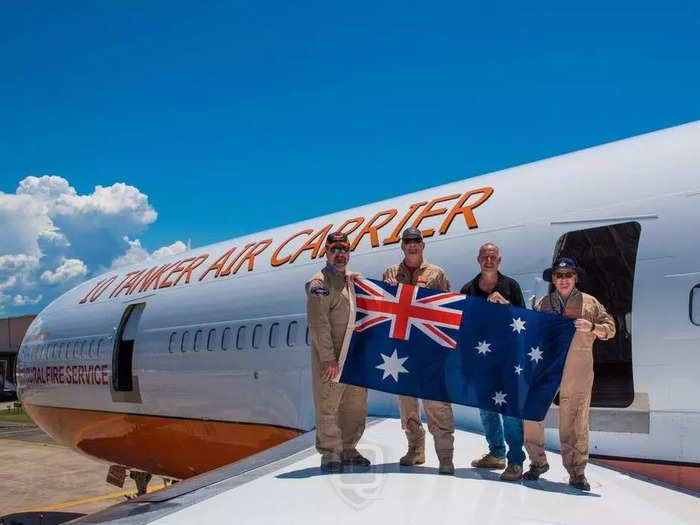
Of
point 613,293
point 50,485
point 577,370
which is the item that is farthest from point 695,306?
point 50,485

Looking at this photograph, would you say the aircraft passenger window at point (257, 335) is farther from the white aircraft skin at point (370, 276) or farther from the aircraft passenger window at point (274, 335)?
the aircraft passenger window at point (274, 335)

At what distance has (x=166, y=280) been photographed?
11711 mm

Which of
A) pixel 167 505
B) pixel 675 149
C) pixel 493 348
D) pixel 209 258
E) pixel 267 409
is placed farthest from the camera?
pixel 209 258

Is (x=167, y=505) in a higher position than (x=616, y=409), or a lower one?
lower

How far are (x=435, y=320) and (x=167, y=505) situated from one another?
2079 mm

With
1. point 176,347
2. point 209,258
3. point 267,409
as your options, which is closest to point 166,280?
point 209,258

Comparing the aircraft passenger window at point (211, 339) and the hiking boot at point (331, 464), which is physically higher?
the aircraft passenger window at point (211, 339)

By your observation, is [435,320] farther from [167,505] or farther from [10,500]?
[10,500]

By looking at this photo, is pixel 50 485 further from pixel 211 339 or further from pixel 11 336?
pixel 11 336

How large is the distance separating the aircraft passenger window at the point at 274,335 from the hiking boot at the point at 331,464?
146 inches

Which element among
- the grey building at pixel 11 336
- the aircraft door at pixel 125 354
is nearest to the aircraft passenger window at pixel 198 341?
the aircraft door at pixel 125 354

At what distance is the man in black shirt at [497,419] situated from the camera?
4.78 m

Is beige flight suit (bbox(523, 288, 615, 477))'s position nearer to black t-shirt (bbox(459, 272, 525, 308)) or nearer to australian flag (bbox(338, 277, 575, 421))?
australian flag (bbox(338, 277, 575, 421))

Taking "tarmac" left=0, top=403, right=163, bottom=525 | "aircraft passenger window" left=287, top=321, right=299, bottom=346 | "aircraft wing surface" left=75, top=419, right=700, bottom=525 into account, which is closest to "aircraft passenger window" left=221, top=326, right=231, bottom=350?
"aircraft passenger window" left=287, top=321, right=299, bottom=346
